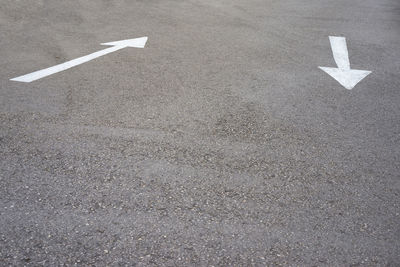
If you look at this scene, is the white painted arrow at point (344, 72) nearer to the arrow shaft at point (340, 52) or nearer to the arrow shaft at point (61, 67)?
the arrow shaft at point (340, 52)

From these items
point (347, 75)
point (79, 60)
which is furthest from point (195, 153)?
point (347, 75)

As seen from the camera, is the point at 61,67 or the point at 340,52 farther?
the point at 340,52

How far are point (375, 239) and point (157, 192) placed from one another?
180 cm

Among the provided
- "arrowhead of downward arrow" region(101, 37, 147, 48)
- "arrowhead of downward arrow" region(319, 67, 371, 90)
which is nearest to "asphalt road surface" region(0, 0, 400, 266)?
"arrowhead of downward arrow" region(319, 67, 371, 90)

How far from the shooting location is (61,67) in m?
5.90

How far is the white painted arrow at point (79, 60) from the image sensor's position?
5479 mm

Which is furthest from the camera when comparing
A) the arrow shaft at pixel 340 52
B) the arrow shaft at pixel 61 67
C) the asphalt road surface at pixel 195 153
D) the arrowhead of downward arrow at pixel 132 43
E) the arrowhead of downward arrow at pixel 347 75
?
the arrowhead of downward arrow at pixel 132 43

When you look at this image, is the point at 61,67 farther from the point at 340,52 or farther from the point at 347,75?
the point at 340,52

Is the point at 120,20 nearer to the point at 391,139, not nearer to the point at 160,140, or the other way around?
the point at 160,140

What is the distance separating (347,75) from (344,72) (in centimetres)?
12

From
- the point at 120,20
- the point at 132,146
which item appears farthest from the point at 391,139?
the point at 120,20

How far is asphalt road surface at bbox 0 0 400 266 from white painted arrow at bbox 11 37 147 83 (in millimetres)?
139

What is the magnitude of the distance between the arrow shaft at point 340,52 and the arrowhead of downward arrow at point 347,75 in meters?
0.17

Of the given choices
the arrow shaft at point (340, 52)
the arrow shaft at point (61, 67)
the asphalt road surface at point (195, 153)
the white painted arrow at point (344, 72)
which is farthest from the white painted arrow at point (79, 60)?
the arrow shaft at point (340, 52)
